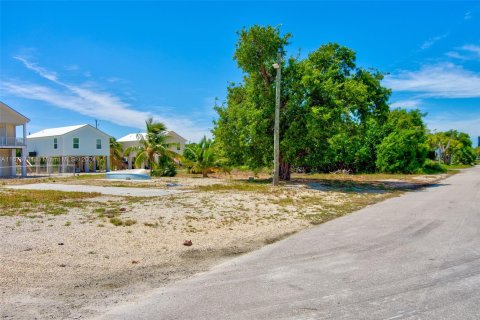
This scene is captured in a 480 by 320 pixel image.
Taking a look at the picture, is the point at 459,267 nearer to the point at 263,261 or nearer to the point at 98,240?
the point at 263,261

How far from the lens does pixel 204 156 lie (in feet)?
110

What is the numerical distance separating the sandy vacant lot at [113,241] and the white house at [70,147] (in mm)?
34343

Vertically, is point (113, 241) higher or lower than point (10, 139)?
lower

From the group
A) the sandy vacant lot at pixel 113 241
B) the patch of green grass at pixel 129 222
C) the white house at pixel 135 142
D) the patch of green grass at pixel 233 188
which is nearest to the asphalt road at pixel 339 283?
the sandy vacant lot at pixel 113 241

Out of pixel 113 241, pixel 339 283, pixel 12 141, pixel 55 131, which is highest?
pixel 55 131

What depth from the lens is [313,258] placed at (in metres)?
6.77

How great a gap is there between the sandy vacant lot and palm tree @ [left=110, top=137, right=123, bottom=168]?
42279mm

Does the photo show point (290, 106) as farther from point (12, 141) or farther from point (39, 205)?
point (12, 141)

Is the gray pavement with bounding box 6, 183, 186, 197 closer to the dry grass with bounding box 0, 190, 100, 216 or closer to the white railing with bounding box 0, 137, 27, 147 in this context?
the dry grass with bounding box 0, 190, 100, 216

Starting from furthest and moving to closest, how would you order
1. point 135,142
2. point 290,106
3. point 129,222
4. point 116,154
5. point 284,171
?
point 135,142
point 116,154
point 284,171
point 290,106
point 129,222

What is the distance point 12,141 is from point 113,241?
123 ft

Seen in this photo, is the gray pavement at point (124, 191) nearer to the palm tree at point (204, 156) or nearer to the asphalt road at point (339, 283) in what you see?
the asphalt road at point (339, 283)

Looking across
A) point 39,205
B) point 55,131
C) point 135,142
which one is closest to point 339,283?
point 39,205

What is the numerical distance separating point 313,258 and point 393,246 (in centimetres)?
199
